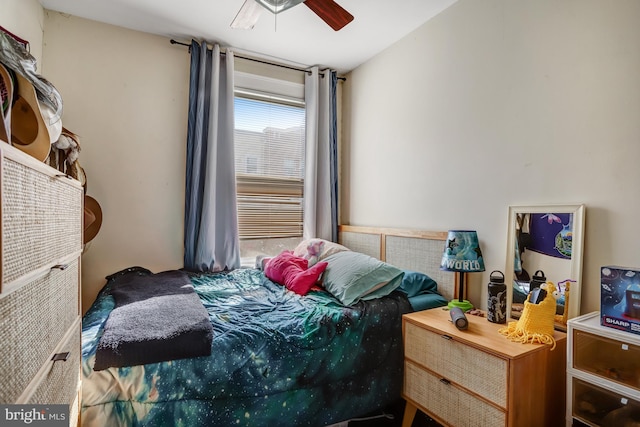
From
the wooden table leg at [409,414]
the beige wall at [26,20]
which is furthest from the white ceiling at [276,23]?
the wooden table leg at [409,414]

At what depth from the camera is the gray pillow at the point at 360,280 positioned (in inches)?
74.6

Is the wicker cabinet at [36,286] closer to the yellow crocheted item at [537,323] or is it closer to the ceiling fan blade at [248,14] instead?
the ceiling fan blade at [248,14]

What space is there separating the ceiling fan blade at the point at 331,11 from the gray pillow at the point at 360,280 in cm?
144

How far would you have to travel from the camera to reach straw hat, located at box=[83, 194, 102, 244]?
228cm

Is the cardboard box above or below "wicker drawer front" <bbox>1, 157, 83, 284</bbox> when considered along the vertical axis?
below

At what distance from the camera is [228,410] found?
1.36 m

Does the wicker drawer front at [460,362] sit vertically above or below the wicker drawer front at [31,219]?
below

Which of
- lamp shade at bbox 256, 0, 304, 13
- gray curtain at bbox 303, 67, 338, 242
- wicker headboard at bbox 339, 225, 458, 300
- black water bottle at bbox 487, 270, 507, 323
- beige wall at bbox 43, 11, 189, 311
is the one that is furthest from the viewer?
gray curtain at bbox 303, 67, 338, 242

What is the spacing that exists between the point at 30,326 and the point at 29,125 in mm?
519

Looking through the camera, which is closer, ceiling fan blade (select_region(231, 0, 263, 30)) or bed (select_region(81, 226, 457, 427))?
→ bed (select_region(81, 226, 457, 427))

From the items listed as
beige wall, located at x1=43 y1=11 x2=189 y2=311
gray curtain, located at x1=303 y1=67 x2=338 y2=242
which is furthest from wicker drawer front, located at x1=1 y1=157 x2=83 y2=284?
gray curtain, located at x1=303 y1=67 x2=338 y2=242

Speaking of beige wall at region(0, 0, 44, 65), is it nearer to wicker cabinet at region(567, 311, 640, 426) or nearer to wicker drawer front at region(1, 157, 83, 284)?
wicker drawer front at region(1, 157, 83, 284)

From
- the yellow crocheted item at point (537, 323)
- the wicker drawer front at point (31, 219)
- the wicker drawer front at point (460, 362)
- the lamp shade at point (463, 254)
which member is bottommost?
the wicker drawer front at point (460, 362)

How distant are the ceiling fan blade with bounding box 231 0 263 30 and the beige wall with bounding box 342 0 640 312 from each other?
1225 millimetres
